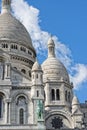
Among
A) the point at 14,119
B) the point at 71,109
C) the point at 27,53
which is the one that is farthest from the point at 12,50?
the point at 14,119

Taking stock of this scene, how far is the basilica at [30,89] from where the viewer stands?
53031 millimetres

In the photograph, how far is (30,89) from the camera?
5488cm

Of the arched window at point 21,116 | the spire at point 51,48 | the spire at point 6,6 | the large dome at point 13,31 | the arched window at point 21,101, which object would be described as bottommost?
the arched window at point 21,116

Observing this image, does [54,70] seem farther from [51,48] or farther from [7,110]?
[7,110]

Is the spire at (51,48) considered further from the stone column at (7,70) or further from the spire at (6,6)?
the stone column at (7,70)

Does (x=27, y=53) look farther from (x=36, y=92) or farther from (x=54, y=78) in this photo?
(x=36, y=92)

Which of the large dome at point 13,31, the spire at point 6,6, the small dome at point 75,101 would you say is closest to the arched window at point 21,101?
the small dome at point 75,101

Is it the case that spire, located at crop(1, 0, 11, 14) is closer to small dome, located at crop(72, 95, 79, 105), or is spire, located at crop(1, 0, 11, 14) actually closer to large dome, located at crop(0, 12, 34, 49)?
large dome, located at crop(0, 12, 34, 49)

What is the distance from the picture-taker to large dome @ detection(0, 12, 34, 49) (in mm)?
71438

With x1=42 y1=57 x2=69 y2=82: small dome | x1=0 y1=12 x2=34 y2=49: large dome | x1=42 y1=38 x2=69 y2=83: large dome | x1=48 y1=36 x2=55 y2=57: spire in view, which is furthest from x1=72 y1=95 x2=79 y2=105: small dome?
x1=0 y1=12 x2=34 y2=49: large dome

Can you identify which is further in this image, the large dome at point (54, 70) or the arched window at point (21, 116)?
the large dome at point (54, 70)

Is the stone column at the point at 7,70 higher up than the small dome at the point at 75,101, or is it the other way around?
the stone column at the point at 7,70

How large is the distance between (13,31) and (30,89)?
794 inches

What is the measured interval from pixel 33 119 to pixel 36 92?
3.36 metres
